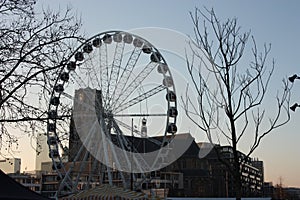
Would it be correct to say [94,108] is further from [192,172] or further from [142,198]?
[192,172]

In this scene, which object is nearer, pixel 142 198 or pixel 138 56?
pixel 142 198

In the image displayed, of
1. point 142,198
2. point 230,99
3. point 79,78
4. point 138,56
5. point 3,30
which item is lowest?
point 142,198

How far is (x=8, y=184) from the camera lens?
9562 millimetres

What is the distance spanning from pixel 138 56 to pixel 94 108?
13.6 ft

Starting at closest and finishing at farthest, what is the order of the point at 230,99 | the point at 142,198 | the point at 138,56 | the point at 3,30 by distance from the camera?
1. the point at 230,99
2. the point at 3,30
3. the point at 142,198
4. the point at 138,56

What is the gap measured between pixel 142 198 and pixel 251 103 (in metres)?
5.31

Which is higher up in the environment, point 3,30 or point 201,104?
point 3,30

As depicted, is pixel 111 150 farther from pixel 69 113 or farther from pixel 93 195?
pixel 69 113

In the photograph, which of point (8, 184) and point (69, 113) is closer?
point (8, 184)

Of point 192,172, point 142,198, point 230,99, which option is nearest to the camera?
point 230,99

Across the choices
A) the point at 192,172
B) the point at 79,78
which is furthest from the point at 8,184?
the point at 192,172

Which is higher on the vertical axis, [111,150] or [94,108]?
[94,108]

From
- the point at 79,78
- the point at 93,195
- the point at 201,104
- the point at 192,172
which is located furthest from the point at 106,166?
the point at 192,172

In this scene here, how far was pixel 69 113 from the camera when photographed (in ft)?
41.4
